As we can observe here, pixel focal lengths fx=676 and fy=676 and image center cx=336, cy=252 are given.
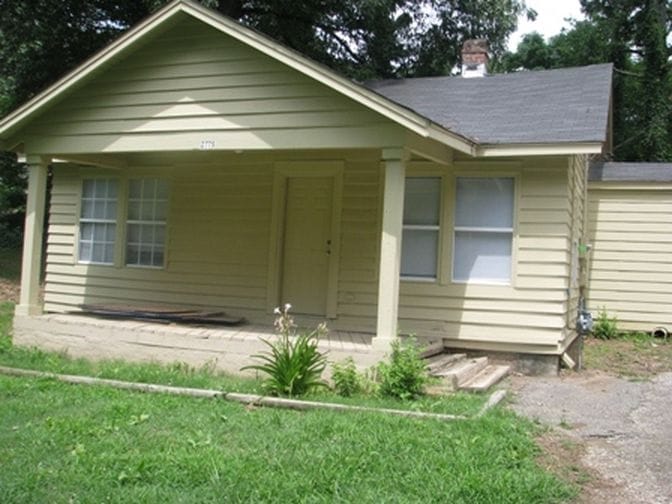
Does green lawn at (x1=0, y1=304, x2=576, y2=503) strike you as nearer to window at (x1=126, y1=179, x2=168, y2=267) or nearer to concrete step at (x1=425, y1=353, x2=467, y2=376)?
concrete step at (x1=425, y1=353, x2=467, y2=376)

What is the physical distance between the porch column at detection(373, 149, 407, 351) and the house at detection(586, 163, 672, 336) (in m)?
6.51

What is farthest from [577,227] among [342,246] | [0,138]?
[0,138]

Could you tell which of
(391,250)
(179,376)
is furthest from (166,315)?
(391,250)

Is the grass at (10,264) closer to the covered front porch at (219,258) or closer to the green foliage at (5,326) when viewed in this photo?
the green foliage at (5,326)

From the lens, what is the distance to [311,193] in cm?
989

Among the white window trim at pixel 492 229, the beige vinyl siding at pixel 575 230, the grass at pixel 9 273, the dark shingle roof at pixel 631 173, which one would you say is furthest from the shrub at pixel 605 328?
the grass at pixel 9 273

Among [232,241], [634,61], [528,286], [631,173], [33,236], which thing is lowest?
[528,286]

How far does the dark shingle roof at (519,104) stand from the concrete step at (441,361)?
2.66 meters

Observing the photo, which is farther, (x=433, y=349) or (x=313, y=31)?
(x=313, y=31)

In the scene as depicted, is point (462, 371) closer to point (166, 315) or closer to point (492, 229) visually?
point (492, 229)

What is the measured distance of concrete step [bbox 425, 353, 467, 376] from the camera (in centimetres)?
741

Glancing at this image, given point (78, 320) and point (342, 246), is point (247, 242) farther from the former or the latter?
point (78, 320)

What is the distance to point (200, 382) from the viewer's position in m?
7.04

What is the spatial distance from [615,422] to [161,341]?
5150 mm
